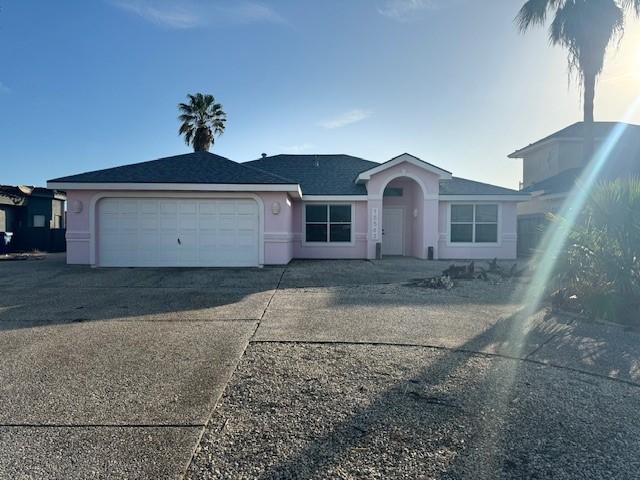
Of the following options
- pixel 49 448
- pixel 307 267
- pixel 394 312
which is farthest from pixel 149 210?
pixel 49 448

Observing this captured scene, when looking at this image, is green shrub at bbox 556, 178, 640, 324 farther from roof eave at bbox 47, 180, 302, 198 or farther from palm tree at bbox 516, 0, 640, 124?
palm tree at bbox 516, 0, 640, 124

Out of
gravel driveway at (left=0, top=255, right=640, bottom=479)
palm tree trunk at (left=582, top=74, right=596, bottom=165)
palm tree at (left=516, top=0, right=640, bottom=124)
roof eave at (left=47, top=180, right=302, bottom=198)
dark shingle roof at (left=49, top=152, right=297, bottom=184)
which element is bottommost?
gravel driveway at (left=0, top=255, right=640, bottom=479)

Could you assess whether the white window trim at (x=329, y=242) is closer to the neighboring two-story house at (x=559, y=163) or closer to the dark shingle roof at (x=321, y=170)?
the dark shingle roof at (x=321, y=170)

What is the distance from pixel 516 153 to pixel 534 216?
7910mm

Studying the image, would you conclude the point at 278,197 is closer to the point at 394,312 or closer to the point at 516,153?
the point at 394,312

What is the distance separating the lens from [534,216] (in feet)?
66.0

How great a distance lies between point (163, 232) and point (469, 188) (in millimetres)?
13142

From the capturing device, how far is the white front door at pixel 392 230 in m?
18.8

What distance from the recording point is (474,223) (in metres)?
17.2

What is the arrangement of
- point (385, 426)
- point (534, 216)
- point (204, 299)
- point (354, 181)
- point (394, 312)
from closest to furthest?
point (385, 426)
point (394, 312)
point (204, 299)
point (354, 181)
point (534, 216)

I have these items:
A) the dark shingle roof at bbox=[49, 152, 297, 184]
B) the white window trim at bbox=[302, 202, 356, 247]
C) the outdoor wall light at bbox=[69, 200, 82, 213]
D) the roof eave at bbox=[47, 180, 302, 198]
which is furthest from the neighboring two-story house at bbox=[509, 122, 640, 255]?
the outdoor wall light at bbox=[69, 200, 82, 213]

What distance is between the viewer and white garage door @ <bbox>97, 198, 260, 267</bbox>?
13.7 meters

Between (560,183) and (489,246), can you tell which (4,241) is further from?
(560,183)

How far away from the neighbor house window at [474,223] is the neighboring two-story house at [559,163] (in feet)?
9.37
